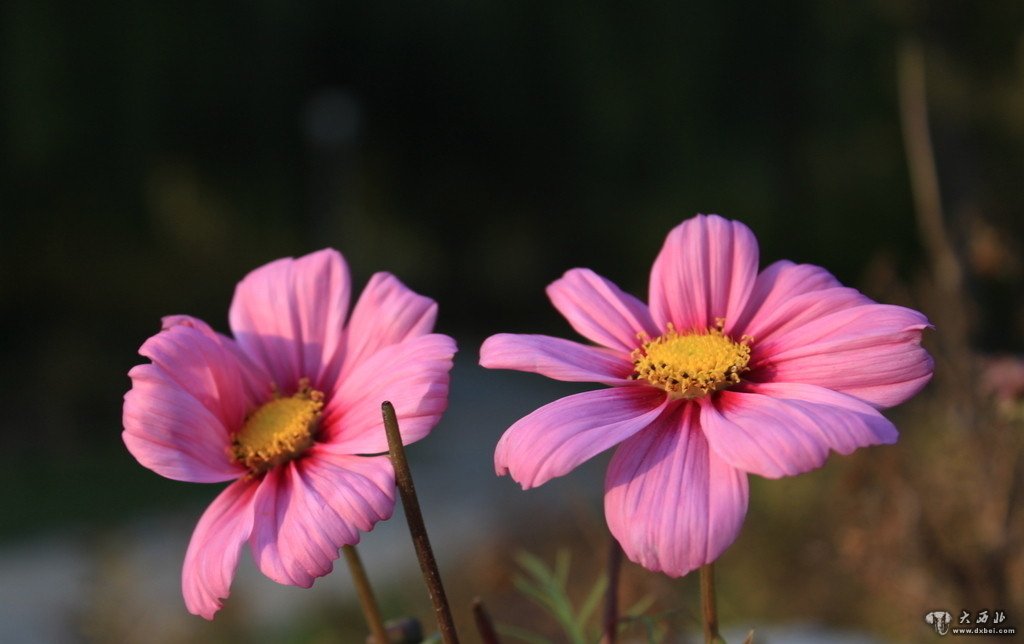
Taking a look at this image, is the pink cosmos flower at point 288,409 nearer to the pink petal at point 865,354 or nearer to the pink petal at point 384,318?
the pink petal at point 384,318

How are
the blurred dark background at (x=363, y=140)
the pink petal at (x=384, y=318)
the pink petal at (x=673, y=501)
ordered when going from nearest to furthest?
1. the pink petal at (x=673, y=501)
2. the pink petal at (x=384, y=318)
3. the blurred dark background at (x=363, y=140)

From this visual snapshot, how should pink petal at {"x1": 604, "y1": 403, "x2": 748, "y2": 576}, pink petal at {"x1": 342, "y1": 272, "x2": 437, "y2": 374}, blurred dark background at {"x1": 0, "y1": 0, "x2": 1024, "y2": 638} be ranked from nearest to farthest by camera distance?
pink petal at {"x1": 604, "y1": 403, "x2": 748, "y2": 576}
pink petal at {"x1": 342, "y1": 272, "x2": 437, "y2": 374}
blurred dark background at {"x1": 0, "y1": 0, "x2": 1024, "y2": 638}

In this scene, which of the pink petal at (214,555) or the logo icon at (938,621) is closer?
the pink petal at (214,555)

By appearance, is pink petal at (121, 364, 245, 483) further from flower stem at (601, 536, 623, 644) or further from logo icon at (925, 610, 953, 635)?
logo icon at (925, 610, 953, 635)

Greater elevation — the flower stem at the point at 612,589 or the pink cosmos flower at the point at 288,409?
the pink cosmos flower at the point at 288,409

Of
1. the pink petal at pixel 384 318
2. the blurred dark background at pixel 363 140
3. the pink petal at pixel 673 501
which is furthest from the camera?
the blurred dark background at pixel 363 140

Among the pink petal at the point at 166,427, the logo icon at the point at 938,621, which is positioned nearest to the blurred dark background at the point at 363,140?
the logo icon at the point at 938,621

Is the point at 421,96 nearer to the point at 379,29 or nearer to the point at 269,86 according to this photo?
the point at 379,29

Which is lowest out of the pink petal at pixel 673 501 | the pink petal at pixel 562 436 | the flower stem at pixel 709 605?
the flower stem at pixel 709 605

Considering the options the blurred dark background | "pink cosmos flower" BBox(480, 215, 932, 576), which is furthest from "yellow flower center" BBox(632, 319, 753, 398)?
the blurred dark background
